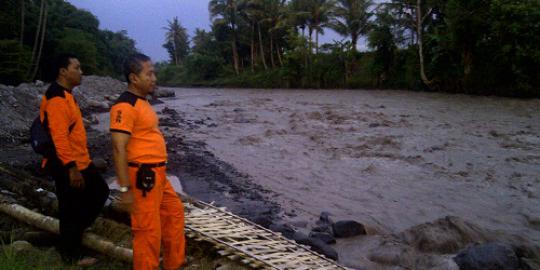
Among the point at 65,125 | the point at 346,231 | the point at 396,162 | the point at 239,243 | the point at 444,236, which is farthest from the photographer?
the point at 396,162

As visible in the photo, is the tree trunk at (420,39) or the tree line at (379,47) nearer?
the tree line at (379,47)

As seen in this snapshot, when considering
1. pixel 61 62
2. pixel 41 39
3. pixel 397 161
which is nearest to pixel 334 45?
pixel 41 39

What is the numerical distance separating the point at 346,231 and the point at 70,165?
148 inches

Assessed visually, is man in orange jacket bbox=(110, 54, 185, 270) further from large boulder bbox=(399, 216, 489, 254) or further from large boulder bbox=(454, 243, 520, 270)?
large boulder bbox=(399, 216, 489, 254)

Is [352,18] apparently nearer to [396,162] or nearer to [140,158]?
[396,162]

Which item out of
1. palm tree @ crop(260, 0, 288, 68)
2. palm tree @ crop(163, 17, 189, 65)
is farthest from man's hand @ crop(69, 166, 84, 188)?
palm tree @ crop(163, 17, 189, 65)

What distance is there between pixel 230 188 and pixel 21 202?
3729 mm

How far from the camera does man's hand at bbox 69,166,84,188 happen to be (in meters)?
3.48

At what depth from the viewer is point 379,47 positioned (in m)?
32.0

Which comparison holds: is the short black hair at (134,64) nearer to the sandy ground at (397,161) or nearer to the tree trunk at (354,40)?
the sandy ground at (397,161)

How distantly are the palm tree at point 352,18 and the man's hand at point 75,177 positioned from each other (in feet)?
113

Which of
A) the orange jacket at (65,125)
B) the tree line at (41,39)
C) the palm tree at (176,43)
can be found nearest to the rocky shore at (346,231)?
the orange jacket at (65,125)

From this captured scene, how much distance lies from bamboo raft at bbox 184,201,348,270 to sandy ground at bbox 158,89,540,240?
2638 mm

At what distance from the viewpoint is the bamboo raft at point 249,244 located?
3612 mm
